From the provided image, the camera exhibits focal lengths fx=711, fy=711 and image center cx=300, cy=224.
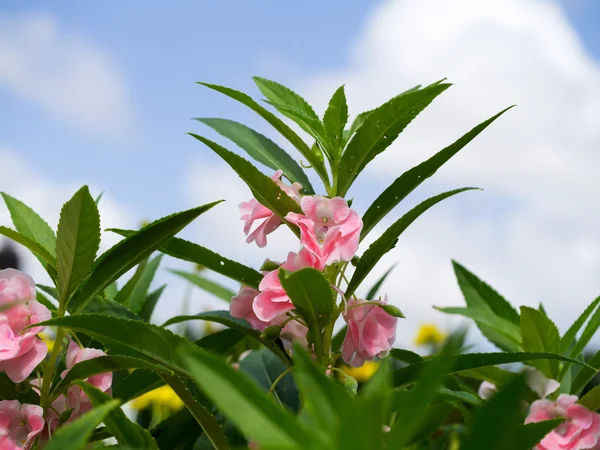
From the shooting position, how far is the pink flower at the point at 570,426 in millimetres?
1257

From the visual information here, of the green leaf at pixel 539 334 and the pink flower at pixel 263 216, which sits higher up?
the pink flower at pixel 263 216

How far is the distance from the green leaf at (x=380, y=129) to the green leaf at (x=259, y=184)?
116 mm

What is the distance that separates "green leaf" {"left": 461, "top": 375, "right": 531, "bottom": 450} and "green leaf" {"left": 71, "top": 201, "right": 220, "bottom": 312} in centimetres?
58

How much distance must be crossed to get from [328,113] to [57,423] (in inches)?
24.7

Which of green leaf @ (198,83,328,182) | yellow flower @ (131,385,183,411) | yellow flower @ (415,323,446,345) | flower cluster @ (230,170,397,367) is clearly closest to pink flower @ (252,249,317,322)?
flower cluster @ (230,170,397,367)

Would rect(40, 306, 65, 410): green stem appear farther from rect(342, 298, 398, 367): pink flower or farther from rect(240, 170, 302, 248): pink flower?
rect(342, 298, 398, 367): pink flower

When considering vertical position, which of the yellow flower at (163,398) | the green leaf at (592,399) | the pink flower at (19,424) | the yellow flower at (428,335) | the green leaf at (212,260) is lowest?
the yellow flower at (428,335)

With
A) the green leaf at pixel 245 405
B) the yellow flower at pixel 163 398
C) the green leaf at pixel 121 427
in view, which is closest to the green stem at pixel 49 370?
the green leaf at pixel 121 427

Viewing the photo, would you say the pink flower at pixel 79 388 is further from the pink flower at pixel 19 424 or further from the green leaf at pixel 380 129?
the green leaf at pixel 380 129

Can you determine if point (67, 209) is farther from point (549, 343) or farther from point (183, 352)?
point (549, 343)

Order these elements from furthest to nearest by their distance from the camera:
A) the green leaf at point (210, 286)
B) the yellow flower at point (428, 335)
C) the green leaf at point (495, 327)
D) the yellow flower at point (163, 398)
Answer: the yellow flower at point (428, 335) < the yellow flower at point (163, 398) < the green leaf at point (210, 286) < the green leaf at point (495, 327)

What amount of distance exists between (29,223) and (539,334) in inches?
38.4

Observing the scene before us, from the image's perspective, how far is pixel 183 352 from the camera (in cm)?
46

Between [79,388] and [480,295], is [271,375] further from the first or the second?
[480,295]
